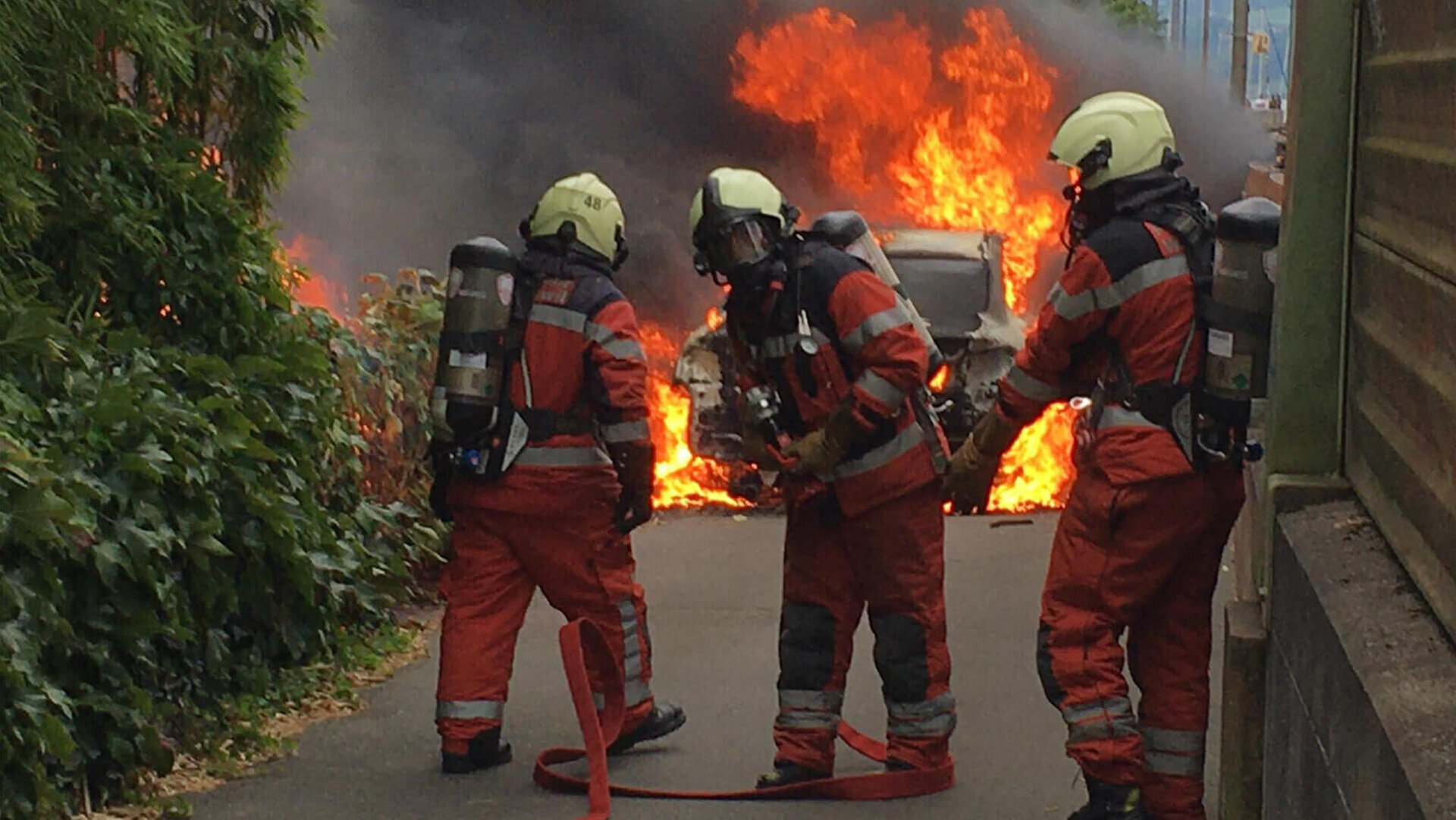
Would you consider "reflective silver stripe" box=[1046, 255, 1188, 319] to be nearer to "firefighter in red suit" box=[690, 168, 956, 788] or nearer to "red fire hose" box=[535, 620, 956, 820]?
"firefighter in red suit" box=[690, 168, 956, 788]

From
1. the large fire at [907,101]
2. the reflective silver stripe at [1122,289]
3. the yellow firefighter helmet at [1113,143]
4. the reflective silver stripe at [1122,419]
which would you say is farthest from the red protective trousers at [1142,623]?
the large fire at [907,101]

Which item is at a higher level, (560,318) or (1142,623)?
(560,318)

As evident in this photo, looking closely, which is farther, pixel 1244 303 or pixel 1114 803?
pixel 1114 803

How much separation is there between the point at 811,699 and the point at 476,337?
5.17ft

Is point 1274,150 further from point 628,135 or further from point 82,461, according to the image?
point 82,461

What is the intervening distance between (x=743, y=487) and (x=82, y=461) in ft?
24.6

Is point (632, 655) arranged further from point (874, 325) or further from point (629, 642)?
point (874, 325)

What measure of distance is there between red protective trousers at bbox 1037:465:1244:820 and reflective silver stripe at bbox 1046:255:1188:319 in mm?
443

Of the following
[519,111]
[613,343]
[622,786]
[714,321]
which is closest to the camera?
[622,786]

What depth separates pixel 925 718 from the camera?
642 centimetres

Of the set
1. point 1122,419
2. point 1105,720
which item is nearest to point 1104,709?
point 1105,720

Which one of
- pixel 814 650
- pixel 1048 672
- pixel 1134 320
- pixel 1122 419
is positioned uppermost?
pixel 1134 320

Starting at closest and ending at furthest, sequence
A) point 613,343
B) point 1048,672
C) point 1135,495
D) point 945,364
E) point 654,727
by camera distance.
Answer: point 1135,495, point 1048,672, point 613,343, point 654,727, point 945,364

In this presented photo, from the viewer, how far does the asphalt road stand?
20.9ft
